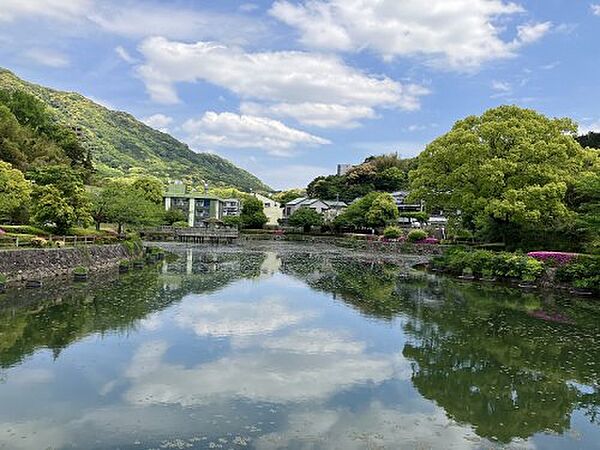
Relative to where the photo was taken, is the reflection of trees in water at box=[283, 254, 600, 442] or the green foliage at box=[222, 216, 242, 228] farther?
the green foliage at box=[222, 216, 242, 228]

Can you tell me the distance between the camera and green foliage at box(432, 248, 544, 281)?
2480 centimetres

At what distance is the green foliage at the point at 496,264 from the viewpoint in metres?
24.8

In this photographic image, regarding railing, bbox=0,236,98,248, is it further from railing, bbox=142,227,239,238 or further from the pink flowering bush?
railing, bbox=142,227,239,238

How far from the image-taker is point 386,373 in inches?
415

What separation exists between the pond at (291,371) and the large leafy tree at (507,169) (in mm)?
7550

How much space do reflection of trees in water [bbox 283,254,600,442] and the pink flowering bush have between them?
2.99m

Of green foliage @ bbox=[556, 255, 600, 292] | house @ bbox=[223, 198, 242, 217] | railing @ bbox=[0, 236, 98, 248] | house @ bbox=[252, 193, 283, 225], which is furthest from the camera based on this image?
house @ bbox=[223, 198, 242, 217]

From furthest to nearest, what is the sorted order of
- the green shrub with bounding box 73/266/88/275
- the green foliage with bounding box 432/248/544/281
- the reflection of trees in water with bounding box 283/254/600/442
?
the green foliage with bounding box 432/248/544/281 → the green shrub with bounding box 73/266/88/275 → the reflection of trees in water with bounding box 283/254/600/442

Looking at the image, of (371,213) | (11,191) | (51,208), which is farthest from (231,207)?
Answer: (11,191)

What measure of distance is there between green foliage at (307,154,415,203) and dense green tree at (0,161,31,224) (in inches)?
2468

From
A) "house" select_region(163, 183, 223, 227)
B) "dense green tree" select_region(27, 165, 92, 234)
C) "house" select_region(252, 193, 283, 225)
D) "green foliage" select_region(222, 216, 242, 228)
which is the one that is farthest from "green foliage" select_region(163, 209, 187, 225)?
"dense green tree" select_region(27, 165, 92, 234)

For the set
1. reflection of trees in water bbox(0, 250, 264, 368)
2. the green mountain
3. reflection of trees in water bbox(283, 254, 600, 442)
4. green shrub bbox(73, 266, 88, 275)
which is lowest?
reflection of trees in water bbox(283, 254, 600, 442)

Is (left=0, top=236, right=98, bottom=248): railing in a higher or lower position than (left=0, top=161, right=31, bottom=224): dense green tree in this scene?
lower

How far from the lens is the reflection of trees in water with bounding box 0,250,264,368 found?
39.6 ft
